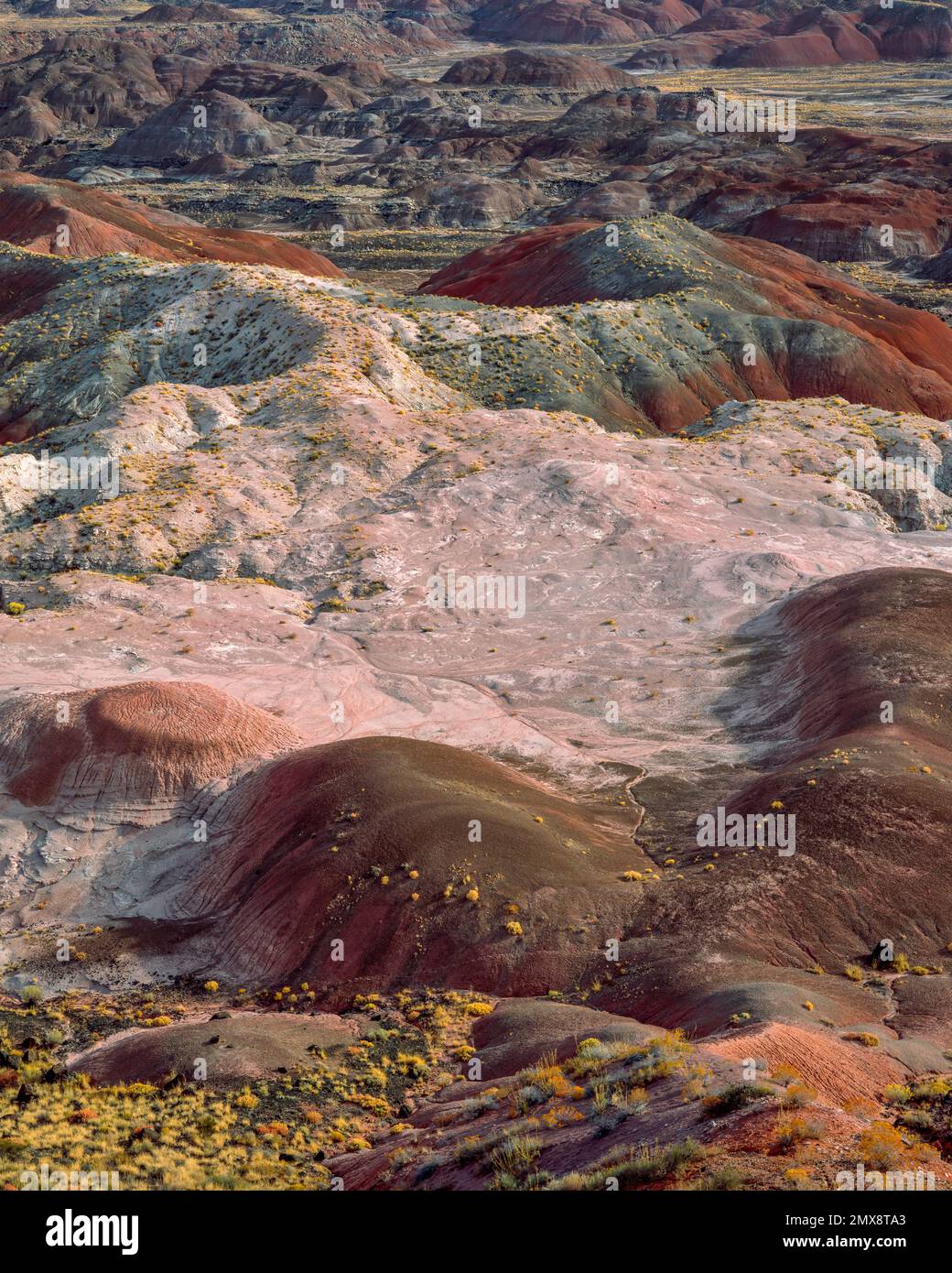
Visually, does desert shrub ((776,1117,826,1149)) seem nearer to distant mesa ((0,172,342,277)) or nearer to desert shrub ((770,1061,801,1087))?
desert shrub ((770,1061,801,1087))

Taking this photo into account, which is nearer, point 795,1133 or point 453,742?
point 795,1133

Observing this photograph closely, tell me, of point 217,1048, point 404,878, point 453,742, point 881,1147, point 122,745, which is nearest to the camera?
point 881,1147

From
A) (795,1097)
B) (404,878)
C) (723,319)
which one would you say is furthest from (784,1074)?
(723,319)

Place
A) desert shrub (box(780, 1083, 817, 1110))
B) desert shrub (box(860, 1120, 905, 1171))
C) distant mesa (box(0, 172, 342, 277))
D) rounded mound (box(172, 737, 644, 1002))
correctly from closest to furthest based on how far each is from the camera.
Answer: desert shrub (box(860, 1120, 905, 1171))
desert shrub (box(780, 1083, 817, 1110))
rounded mound (box(172, 737, 644, 1002))
distant mesa (box(0, 172, 342, 277))

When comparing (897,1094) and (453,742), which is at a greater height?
(897,1094)

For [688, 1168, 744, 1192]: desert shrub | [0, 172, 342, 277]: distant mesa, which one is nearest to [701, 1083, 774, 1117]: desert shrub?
[688, 1168, 744, 1192]: desert shrub

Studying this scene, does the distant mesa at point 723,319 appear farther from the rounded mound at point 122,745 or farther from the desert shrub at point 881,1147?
the desert shrub at point 881,1147

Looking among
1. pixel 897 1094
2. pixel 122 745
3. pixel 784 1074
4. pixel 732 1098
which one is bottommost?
pixel 122 745

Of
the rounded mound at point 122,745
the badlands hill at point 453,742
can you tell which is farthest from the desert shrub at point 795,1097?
the rounded mound at point 122,745

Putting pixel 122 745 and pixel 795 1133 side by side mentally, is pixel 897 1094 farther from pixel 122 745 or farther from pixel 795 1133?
pixel 122 745
